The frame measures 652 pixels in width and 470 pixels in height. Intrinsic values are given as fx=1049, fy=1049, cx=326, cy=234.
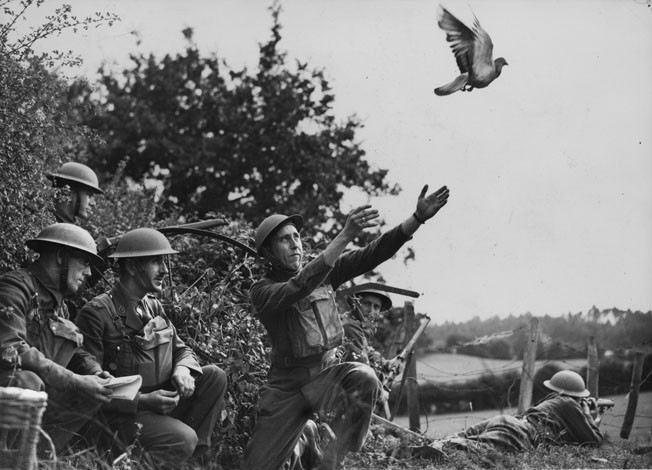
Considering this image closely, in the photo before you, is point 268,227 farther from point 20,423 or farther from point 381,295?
point 381,295

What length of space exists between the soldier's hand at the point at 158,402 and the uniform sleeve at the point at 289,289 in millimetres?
902

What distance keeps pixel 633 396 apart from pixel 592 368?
2.06 feet

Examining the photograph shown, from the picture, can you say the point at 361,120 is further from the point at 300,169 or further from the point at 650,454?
the point at 650,454

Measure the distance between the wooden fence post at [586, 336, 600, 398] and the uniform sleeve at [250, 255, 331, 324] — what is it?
768 centimetres

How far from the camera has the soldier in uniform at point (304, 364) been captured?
697 centimetres

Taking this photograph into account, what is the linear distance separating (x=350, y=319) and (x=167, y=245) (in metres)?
3.12

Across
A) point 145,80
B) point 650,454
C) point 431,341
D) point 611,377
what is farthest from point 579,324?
point 145,80

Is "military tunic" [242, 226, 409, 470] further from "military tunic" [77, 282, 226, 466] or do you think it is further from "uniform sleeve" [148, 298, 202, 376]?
"uniform sleeve" [148, 298, 202, 376]

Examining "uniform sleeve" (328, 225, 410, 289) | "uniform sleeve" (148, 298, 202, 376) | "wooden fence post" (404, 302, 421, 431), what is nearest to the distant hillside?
"wooden fence post" (404, 302, 421, 431)

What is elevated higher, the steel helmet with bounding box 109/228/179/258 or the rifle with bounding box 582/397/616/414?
the steel helmet with bounding box 109/228/179/258

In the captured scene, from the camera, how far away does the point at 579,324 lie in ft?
50.6

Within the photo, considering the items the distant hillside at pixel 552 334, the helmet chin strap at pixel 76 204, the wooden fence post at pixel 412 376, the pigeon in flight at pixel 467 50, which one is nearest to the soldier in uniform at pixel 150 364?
the helmet chin strap at pixel 76 204

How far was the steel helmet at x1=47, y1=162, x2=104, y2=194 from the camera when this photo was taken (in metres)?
8.27

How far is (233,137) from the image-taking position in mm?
21062
